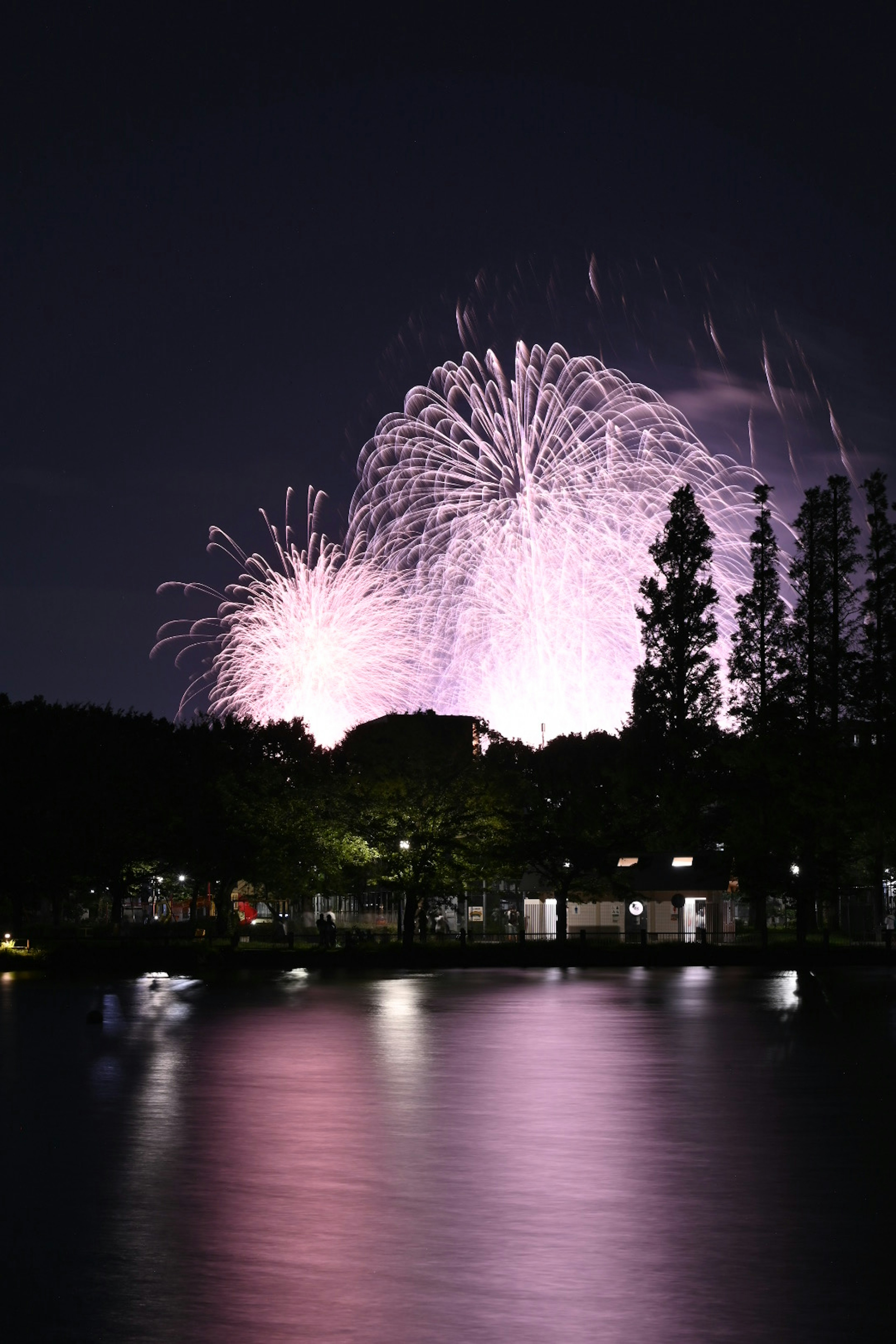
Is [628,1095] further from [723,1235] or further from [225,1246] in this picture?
[225,1246]

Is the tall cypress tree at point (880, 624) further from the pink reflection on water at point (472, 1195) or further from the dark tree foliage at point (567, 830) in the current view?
the pink reflection on water at point (472, 1195)

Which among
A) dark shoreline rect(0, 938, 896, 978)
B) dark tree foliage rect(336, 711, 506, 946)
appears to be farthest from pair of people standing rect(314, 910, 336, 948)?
dark tree foliage rect(336, 711, 506, 946)

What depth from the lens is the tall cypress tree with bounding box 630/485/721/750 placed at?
84125mm

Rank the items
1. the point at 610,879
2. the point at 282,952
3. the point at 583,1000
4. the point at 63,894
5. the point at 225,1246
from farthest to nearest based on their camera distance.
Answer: the point at 63,894 → the point at 610,879 → the point at 282,952 → the point at 583,1000 → the point at 225,1246

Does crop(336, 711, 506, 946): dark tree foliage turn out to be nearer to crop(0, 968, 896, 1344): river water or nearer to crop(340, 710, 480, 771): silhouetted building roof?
crop(340, 710, 480, 771): silhouetted building roof

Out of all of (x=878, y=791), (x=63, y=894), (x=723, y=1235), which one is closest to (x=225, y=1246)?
(x=723, y=1235)

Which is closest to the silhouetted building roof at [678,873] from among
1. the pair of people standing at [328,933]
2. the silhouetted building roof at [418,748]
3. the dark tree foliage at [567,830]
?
the dark tree foliage at [567,830]

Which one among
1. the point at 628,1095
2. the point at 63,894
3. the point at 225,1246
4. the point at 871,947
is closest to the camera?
the point at 225,1246

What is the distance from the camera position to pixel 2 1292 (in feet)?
30.1

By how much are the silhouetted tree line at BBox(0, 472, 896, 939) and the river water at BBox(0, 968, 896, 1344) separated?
38.8m

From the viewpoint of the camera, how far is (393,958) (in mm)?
57219

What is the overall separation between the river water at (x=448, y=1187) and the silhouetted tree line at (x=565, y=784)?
38804 millimetres

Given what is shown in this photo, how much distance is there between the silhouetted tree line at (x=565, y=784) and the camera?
6556 cm

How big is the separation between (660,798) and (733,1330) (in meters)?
64.1
